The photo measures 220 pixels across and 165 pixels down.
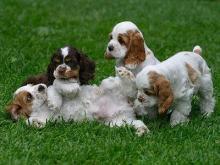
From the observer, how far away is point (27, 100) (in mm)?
7055

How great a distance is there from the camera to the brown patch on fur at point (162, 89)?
6734 mm

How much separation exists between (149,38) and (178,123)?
19.4 ft

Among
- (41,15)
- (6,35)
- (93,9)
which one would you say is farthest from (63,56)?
(93,9)

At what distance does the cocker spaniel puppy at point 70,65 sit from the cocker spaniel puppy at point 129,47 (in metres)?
0.37

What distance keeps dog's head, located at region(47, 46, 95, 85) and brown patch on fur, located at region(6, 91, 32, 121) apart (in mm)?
343

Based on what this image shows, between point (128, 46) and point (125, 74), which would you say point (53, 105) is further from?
point (128, 46)

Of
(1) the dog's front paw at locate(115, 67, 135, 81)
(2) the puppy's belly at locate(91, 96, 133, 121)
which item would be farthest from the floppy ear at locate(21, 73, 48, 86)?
(1) the dog's front paw at locate(115, 67, 135, 81)

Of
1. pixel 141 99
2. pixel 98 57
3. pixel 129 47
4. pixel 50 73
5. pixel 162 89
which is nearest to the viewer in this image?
pixel 162 89

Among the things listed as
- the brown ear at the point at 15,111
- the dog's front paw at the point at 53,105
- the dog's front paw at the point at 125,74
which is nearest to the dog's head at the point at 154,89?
the dog's front paw at the point at 125,74

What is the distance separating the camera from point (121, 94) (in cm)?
714

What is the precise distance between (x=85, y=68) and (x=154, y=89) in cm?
80

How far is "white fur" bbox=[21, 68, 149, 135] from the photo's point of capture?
6.99 m

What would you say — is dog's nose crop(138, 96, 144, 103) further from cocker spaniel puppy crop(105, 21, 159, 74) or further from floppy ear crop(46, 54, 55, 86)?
floppy ear crop(46, 54, 55, 86)

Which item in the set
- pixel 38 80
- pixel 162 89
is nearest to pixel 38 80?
pixel 38 80
